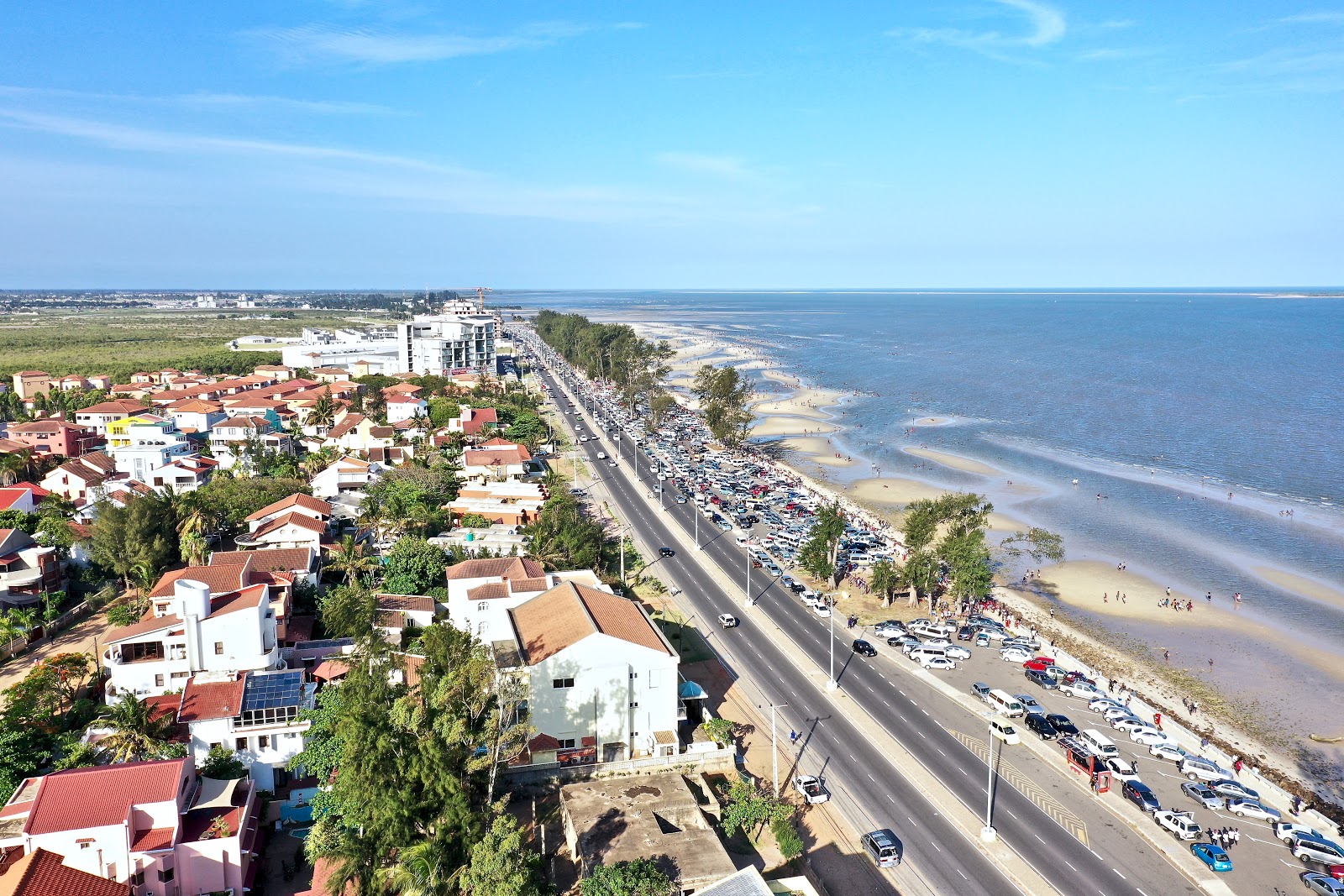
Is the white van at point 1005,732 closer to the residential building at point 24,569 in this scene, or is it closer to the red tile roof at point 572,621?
the red tile roof at point 572,621

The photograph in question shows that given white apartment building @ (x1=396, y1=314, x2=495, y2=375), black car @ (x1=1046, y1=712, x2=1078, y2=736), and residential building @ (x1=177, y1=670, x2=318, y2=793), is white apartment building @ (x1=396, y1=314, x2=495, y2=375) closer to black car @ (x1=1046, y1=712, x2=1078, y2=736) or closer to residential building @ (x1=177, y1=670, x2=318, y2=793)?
residential building @ (x1=177, y1=670, x2=318, y2=793)

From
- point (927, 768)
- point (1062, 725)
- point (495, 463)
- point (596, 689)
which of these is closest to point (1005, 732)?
point (1062, 725)

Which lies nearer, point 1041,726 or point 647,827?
point 647,827

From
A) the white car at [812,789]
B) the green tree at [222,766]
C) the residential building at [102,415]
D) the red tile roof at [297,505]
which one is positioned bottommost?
the white car at [812,789]

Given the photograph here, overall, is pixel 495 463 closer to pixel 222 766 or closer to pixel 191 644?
pixel 191 644

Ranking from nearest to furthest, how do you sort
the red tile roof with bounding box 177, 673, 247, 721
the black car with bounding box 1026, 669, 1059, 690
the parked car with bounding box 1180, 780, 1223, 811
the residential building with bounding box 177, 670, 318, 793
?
the residential building with bounding box 177, 670, 318, 793 < the red tile roof with bounding box 177, 673, 247, 721 < the parked car with bounding box 1180, 780, 1223, 811 < the black car with bounding box 1026, 669, 1059, 690

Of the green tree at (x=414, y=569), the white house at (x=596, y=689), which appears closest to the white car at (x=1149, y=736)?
the white house at (x=596, y=689)

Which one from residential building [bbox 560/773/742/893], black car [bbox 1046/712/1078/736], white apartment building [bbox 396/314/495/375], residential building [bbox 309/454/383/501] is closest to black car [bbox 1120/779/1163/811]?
black car [bbox 1046/712/1078/736]
